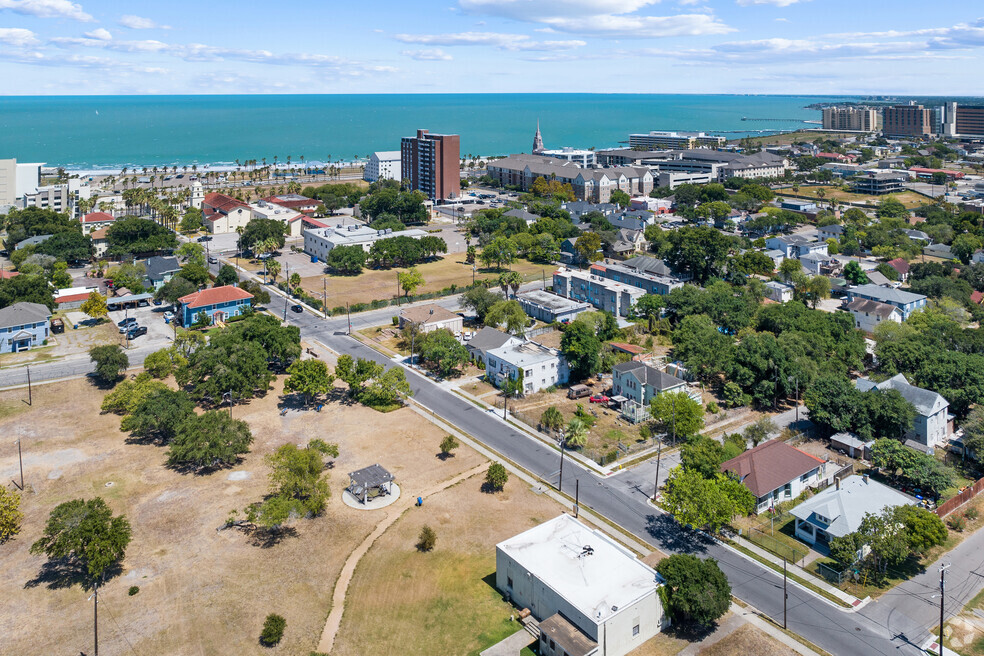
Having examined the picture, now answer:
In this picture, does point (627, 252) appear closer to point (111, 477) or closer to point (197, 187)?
point (111, 477)

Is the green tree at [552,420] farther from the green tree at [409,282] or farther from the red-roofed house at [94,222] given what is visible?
the red-roofed house at [94,222]

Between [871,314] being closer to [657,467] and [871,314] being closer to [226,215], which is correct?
[657,467]

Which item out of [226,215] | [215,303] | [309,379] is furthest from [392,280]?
[226,215]

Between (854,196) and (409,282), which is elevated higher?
(854,196)

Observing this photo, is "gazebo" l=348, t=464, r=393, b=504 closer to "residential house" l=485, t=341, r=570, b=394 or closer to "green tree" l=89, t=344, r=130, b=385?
"residential house" l=485, t=341, r=570, b=394

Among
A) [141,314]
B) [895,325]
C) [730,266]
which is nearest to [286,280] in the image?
[141,314]

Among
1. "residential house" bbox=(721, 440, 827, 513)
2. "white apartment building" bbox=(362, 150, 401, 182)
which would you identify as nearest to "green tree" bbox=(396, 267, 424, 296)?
"residential house" bbox=(721, 440, 827, 513)

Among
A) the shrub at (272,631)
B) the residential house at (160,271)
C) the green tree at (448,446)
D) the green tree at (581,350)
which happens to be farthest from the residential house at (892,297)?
the residential house at (160,271)
